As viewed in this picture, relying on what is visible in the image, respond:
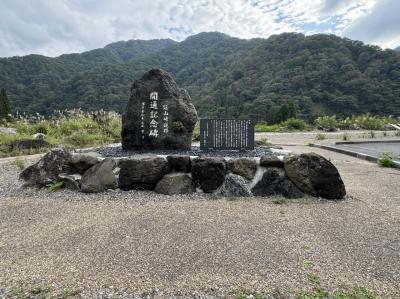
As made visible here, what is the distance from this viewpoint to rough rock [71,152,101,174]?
4734 mm

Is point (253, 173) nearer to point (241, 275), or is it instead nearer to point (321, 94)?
point (241, 275)

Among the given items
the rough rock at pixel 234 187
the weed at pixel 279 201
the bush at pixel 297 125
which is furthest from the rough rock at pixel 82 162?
the bush at pixel 297 125

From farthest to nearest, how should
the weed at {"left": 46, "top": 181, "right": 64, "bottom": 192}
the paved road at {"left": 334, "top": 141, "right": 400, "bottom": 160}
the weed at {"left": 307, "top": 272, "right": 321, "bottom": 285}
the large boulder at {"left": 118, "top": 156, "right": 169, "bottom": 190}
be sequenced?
1. the paved road at {"left": 334, "top": 141, "right": 400, "bottom": 160}
2. the weed at {"left": 46, "top": 181, "right": 64, "bottom": 192}
3. the large boulder at {"left": 118, "top": 156, "right": 169, "bottom": 190}
4. the weed at {"left": 307, "top": 272, "right": 321, "bottom": 285}

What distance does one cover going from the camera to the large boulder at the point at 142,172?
4.54m

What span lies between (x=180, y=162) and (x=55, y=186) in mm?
1882

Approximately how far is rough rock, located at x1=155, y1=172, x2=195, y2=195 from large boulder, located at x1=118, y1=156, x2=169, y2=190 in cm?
11

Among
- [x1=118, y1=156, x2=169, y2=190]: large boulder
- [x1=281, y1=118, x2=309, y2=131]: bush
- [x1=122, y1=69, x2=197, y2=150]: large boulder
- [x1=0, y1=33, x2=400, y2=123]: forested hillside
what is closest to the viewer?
[x1=118, y1=156, x2=169, y2=190]: large boulder


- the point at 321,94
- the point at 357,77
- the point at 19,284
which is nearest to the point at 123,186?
the point at 19,284

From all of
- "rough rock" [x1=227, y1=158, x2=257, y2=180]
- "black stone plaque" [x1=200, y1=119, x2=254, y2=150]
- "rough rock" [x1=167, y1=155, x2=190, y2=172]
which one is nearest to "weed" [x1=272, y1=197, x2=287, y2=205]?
"rough rock" [x1=227, y1=158, x2=257, y2=180]

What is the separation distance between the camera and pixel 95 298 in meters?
2.06

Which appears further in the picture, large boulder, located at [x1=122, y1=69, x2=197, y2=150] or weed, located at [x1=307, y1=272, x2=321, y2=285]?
large boulder, located at [x1=122, y1=69, x2=197, y2=150]

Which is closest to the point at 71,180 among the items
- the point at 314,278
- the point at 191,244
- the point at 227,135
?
the point at 191,244

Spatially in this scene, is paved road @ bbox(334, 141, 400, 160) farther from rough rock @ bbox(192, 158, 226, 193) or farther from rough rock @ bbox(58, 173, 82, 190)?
rough rock @ bbox(58, 173, 82, 190)

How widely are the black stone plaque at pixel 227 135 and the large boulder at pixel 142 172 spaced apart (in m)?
1.54
